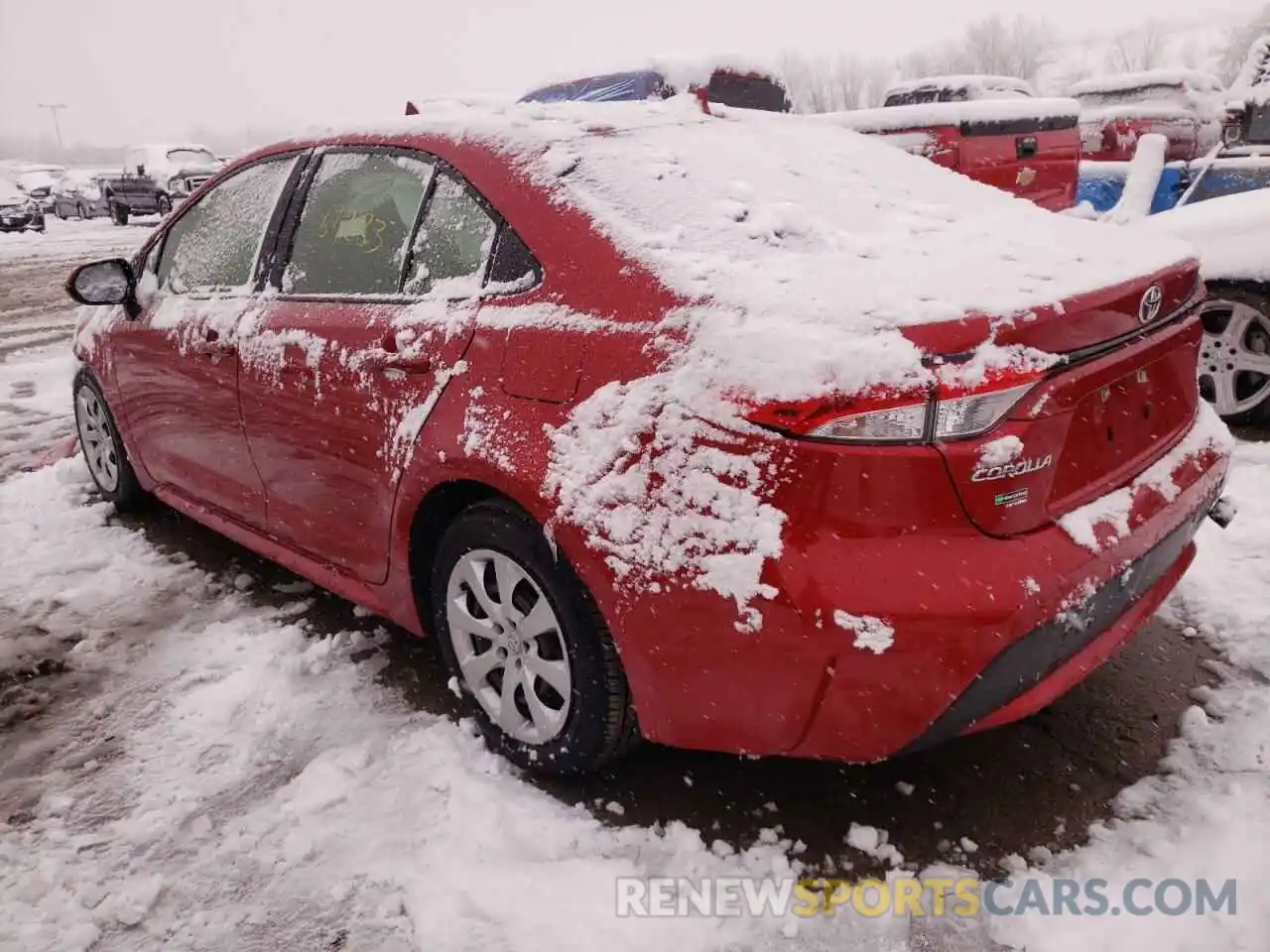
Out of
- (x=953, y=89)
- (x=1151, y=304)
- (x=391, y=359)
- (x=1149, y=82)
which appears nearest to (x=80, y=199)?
(x=953, y=89)

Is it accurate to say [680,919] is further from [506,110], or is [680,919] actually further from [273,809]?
[506,110]

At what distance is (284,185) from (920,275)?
6.99 feet

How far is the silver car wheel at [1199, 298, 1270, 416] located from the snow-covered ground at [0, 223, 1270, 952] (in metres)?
1.59

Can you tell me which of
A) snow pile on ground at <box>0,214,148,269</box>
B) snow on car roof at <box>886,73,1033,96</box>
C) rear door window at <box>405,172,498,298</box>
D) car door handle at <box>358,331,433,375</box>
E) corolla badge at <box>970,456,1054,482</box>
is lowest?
snow pile on ground at <box>0,214,148,269</box>

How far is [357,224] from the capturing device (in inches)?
110

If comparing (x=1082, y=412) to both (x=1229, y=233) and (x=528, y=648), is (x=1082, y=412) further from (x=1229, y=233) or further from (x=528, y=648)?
(x=1229, y=233)

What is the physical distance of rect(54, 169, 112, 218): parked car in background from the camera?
90.2ft

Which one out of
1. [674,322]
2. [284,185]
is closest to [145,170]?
[284,185]

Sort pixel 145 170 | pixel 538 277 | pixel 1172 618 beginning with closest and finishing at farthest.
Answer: pixel 538 277 → pixel 1172 618 → pixel 145 170

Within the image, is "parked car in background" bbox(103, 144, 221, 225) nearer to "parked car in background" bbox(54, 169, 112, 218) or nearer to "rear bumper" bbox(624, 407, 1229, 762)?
"parked car in background" bbox(54, 169, 112, 218)

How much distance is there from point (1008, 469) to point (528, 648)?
1.20 metres

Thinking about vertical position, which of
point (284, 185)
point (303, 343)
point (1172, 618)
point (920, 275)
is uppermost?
point (284, 185)

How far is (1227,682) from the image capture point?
8.80 ft

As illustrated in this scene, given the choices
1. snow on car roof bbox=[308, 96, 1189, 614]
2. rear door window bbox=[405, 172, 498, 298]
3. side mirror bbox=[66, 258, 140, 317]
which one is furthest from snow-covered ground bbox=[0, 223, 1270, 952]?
side mirror bbox=[66, 258, 140, 317]
